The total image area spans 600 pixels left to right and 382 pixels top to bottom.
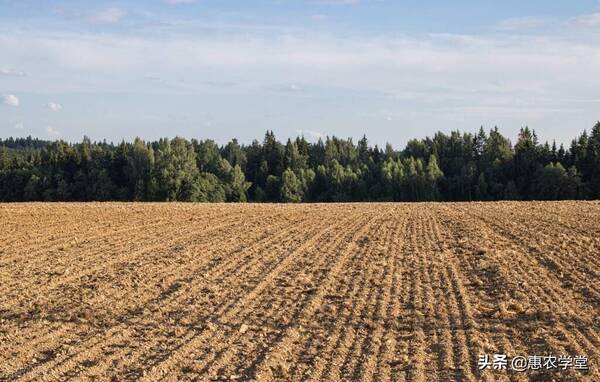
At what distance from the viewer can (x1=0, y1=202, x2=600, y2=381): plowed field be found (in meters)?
8.66

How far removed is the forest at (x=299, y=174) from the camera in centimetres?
7356

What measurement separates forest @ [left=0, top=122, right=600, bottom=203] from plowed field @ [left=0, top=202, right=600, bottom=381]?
170ft

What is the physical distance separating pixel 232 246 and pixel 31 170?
72.3 m

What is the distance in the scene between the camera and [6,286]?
537 inches

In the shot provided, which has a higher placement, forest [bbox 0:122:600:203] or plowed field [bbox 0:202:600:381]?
forest [bbox 0:122:600:203]

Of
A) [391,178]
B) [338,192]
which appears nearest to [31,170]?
[338,192]

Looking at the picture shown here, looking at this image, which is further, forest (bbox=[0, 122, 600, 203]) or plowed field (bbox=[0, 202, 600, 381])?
forest (bbox=[0, 122, 600, 203])

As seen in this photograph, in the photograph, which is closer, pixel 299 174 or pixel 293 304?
pixel 293 304

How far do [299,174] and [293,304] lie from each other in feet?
257

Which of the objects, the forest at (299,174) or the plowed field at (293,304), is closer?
the plowed field at (293,304)

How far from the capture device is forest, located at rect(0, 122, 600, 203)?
241 ft

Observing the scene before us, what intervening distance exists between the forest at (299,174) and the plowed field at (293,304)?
51.8m

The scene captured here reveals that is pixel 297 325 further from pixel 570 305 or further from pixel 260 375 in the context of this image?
pixel 570 305

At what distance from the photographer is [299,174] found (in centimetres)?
9019
